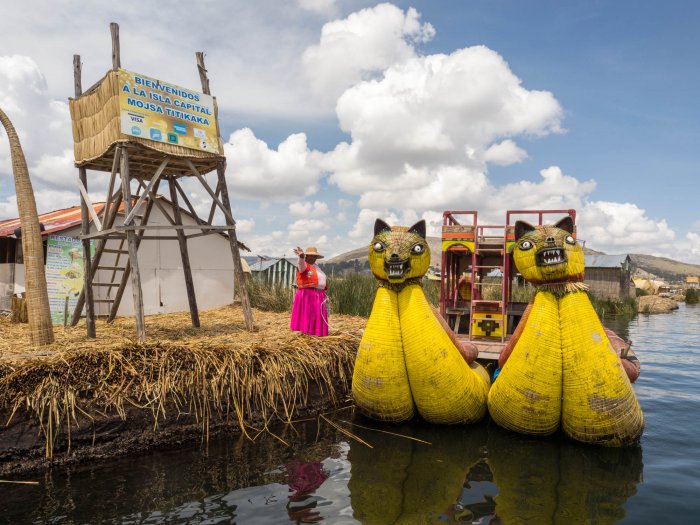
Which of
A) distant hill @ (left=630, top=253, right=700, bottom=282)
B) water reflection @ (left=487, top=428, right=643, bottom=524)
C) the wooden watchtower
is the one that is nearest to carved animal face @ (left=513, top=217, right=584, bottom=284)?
water reflection @ (left=487, top=428, right=643, bottom=524)

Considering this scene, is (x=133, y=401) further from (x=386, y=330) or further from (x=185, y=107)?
(x=185, y=107)

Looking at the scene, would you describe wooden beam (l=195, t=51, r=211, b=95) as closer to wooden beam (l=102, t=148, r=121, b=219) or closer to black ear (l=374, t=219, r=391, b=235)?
wooden beam (l=102, t=148, r=121, b=219)

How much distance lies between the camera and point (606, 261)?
40.3 meters

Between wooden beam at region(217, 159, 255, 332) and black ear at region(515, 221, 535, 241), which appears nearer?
black ear at region(515, 221, 535, 241)

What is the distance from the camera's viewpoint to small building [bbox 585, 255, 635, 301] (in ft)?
128

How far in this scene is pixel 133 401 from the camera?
6.60m

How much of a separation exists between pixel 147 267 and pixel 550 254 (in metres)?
12.4

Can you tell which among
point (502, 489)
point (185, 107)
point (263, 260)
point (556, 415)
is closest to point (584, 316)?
point (556, 415)

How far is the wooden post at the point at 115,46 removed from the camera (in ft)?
29.5

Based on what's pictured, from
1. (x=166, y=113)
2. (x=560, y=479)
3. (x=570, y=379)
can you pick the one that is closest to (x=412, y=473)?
(x=560, y=479)

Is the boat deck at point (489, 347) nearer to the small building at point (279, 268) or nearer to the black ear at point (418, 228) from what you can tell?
the black ear at point (418, 228)

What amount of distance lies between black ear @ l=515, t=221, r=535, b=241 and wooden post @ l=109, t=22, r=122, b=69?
7363 millimetres

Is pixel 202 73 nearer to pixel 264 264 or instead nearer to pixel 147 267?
pixel 147 267

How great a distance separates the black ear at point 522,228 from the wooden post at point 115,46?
24.2 ft
